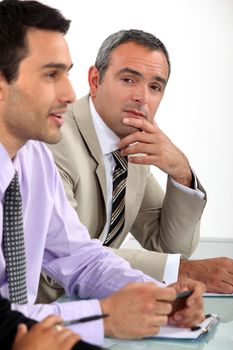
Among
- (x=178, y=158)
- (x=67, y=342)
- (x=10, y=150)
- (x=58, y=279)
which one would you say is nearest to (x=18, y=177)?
(x=10, y=150)

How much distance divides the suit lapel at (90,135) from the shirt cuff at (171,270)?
362 mm

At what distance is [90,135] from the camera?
6.84 feet

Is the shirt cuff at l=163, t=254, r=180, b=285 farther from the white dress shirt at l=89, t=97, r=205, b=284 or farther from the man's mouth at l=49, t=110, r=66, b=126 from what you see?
the man's mouth at l=49, t=110, r=66, b=126

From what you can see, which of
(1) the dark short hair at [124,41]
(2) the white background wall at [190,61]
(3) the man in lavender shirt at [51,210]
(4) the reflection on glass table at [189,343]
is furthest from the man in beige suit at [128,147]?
(2) the white background wall at [190,61]

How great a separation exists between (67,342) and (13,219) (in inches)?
19.3

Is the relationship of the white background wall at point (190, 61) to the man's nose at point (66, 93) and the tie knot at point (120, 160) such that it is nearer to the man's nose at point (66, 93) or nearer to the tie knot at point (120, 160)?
the tie knot at point (120, 160)

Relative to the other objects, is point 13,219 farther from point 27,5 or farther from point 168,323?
point 27,5

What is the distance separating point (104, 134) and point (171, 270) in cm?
58

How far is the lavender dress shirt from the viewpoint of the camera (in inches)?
61.3

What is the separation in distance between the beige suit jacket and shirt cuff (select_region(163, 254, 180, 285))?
14 millimetres

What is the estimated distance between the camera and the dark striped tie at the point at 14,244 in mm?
1423

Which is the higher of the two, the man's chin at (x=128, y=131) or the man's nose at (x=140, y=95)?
the man's nose at (x=140, y=95)

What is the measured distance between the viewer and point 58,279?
1650 mm

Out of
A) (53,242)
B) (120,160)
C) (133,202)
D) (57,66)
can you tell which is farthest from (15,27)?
(133,202)
